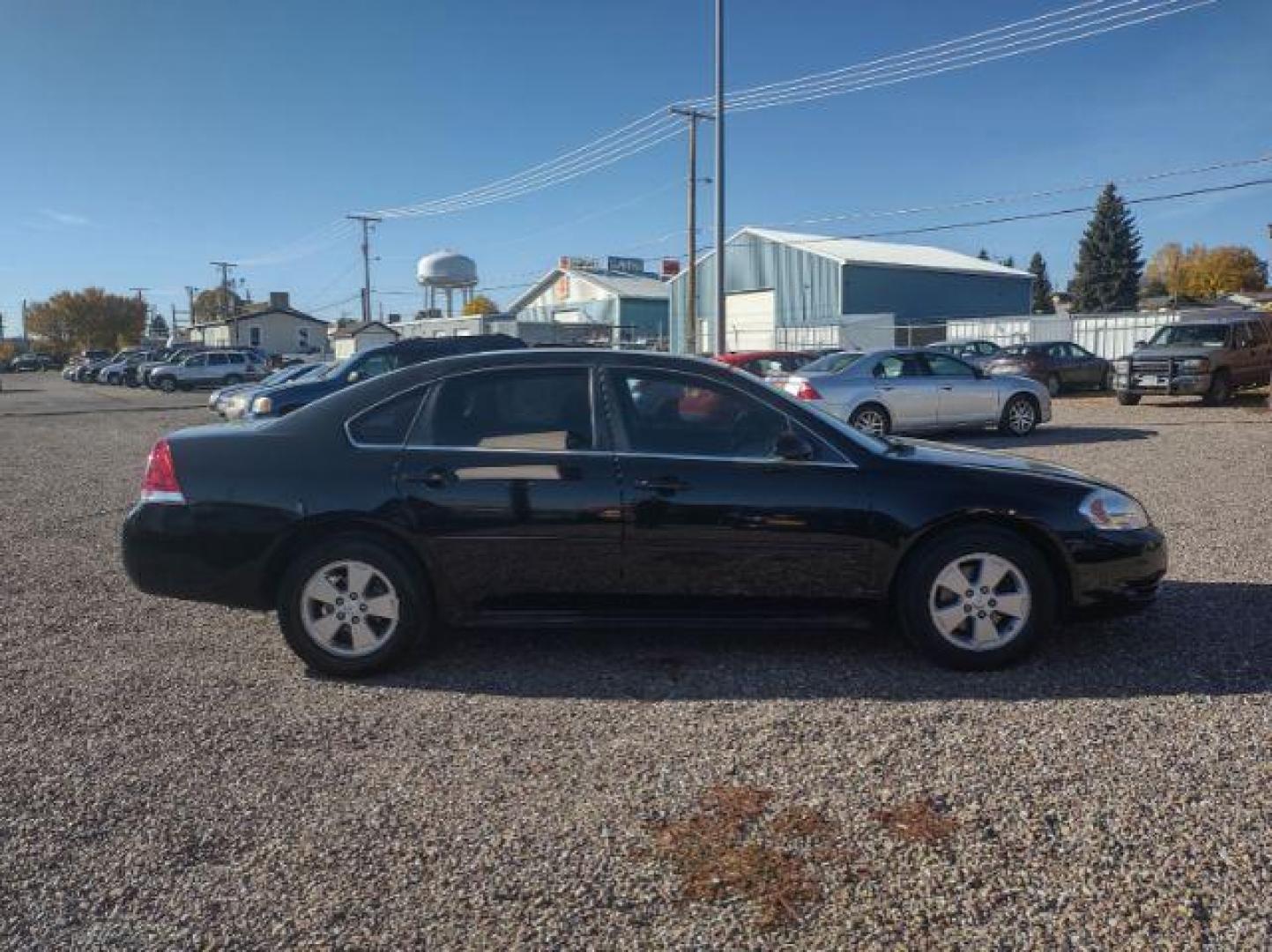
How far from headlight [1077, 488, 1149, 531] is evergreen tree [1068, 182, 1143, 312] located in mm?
74010

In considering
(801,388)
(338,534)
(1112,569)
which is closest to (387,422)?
(338,534)

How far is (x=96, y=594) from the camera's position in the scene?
19.4 feet

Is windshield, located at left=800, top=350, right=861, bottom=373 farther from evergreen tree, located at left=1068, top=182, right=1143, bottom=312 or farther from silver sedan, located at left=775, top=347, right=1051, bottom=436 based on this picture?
evergreen tree, located at left=1068, top=182, right=1143, bottom=312

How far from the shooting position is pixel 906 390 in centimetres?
1371

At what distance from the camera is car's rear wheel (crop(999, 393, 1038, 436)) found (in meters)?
14.3

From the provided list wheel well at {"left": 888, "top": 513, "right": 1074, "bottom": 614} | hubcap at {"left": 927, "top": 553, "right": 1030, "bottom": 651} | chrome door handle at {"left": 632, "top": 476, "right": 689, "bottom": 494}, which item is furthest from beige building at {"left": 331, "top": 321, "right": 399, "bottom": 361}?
hubcap at {"left": 927, "top": 553, "right": 1030, "bottom": 651}

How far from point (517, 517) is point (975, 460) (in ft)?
7.46

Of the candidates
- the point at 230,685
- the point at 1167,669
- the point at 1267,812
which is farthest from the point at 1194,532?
the point at 230,685

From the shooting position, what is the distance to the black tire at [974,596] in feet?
14.1

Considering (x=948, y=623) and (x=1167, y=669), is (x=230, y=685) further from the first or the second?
(x=1167, y=669)

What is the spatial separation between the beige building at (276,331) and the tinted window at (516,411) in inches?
3112

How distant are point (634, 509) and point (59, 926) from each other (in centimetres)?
257

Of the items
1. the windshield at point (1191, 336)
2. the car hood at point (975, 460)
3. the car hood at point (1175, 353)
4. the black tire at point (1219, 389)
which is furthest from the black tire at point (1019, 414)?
the car hood at point (975, 460)

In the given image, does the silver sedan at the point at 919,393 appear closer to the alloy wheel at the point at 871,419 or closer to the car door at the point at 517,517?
the alloy wheel at the point at 871,419
